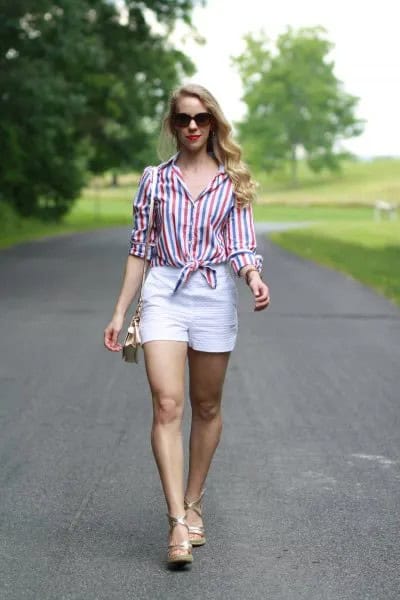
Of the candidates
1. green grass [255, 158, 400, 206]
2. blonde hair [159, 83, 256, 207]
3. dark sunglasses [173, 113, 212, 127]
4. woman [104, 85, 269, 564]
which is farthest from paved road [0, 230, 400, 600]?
Answer: green grass [255, 158, 400, 206]

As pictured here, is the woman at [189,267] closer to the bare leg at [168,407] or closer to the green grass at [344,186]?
the bare leg at [168,407]

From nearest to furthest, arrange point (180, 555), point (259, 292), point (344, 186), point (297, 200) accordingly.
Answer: point (180, 555), point (259, 292), point (297, 200), point (344, 186)

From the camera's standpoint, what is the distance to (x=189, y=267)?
510 centimetres

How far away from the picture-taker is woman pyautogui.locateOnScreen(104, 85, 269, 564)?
16.7ft

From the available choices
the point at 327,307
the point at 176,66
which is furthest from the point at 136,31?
the point at 327,307

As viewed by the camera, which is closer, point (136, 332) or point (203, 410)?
point (136, 332)

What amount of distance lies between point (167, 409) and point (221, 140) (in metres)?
1.10

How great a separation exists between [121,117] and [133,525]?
39.7 m

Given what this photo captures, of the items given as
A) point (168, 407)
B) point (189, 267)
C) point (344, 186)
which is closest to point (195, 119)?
point (189, 267)

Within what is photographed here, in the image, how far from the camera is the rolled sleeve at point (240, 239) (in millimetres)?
5207

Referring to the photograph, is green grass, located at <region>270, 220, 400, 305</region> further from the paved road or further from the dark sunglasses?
the dark sunglasses

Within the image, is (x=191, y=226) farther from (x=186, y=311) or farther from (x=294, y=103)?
(x=294, y=103)

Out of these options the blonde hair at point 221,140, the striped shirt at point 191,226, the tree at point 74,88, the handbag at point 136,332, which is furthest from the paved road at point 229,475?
the tree at point 74,88

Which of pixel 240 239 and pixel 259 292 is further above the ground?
pixel 240 239
